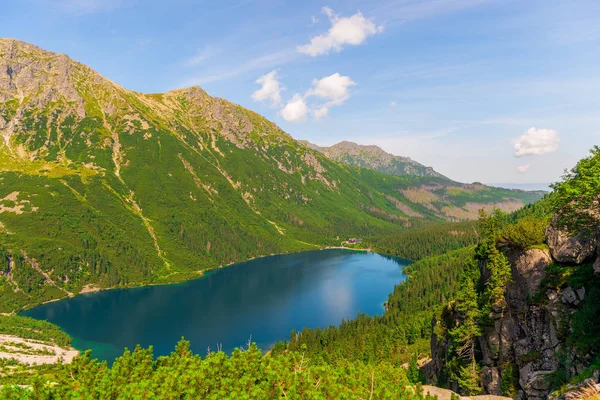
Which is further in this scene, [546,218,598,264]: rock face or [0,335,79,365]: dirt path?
[0,335,79,365]: dirt path

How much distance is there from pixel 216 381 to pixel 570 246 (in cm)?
3849

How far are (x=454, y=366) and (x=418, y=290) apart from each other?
130m

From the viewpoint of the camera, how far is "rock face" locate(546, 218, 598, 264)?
34.0m

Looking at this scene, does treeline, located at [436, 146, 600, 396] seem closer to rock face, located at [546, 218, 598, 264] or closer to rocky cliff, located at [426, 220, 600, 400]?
rocky cliff, located at [426, 220, 600, 400]

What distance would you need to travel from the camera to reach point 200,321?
15262cm

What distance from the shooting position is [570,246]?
3544cm

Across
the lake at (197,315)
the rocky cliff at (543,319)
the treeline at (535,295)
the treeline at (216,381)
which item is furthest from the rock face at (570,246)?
the lake at (197,315)

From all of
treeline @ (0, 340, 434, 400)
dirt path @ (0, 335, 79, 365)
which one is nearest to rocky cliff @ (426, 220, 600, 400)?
treeline @ (0, 340, 434, 400)

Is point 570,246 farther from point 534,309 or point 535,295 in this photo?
point 534,309

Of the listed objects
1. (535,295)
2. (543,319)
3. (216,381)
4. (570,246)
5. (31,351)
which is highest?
(570,246)

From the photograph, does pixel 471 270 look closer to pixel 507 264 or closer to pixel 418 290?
pixel 507 264

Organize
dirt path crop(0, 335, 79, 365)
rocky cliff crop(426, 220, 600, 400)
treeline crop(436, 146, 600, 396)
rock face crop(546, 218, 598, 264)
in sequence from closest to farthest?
treeline crop(436, 146, 600, 396) → rocky cliff crop(426, 220, 600, 400) → rock face crop(546, 218, 598, 264) → dirt path crop(0, 335, 79, 365)

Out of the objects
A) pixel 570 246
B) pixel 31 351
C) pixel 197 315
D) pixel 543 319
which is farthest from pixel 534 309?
pixel 197 315

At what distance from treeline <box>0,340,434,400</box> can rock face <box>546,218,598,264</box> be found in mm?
22100
